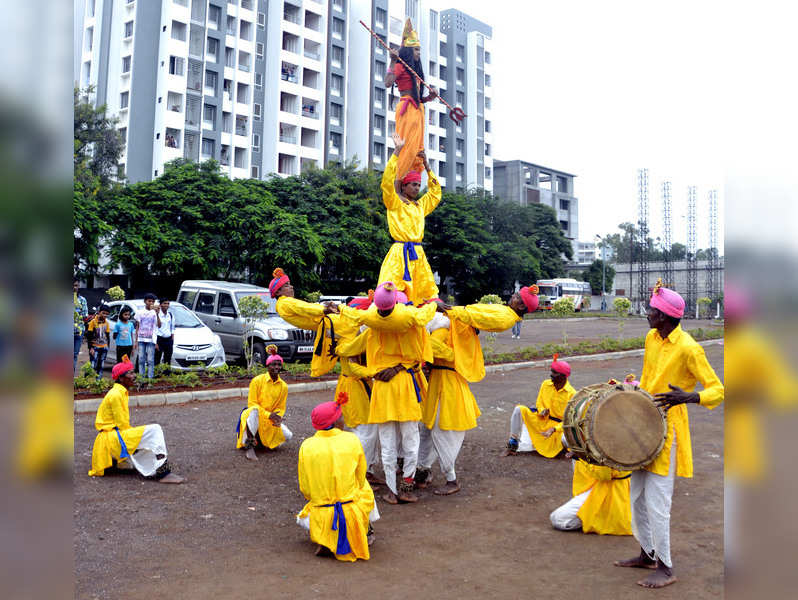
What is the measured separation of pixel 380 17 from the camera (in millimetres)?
53062

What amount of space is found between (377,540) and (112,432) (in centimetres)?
333

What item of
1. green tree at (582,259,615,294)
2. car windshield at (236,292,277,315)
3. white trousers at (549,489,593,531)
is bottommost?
white trousers at (549,489,593,531)

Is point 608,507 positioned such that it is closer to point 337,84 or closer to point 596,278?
point 337,84

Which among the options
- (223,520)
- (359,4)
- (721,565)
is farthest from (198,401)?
(359,4)

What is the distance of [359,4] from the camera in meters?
52.2

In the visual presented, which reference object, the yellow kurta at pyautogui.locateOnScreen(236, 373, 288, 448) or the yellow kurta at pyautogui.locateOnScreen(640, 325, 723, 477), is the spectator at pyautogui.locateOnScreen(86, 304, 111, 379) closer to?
the yellow kurta at pyautogui.locateOnScreen(236, 373, 288, 448)

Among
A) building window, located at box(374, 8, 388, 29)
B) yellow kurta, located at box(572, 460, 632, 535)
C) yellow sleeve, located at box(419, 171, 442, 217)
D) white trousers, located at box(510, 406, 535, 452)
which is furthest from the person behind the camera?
building window, located at box(374, 8, 388, 29)

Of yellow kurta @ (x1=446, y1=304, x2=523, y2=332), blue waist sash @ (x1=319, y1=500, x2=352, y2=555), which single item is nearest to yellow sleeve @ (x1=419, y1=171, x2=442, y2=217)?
yellow kurta @ (x1=446, y1=304, x2=523, y2=332)

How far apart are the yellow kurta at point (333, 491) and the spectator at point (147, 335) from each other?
318 inches

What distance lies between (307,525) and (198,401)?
672 cm

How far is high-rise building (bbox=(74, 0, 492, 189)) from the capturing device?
40.8 metres

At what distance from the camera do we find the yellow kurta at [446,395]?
22.4ft

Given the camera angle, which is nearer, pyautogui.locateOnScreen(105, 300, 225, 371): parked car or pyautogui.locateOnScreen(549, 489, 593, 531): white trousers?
pyautogui.locateOnScreen(549, 489, 593, 531): white trousers

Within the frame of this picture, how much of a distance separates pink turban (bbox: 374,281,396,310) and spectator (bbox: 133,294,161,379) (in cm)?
746
